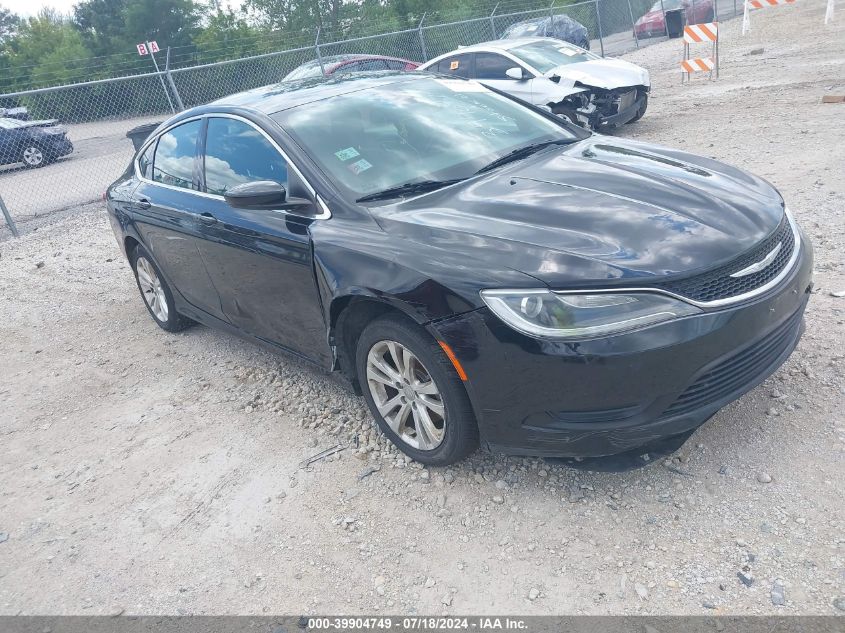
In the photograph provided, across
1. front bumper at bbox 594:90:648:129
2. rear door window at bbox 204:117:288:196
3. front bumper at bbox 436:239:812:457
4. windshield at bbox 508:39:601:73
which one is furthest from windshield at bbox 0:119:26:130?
front bumper at bbox 436:239:812:457

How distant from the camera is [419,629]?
2531mm

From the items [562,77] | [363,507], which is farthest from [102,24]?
[363,507]

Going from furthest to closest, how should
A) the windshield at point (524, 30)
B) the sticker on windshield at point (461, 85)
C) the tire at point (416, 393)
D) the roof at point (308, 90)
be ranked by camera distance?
the windshield at point (524, 30) < the sticker on windshield at point (461, 85) < the roof at point (308, 90) < the tire at point (416, 393)

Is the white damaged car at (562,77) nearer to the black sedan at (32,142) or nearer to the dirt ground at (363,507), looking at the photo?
the dirt ground at (363,507)

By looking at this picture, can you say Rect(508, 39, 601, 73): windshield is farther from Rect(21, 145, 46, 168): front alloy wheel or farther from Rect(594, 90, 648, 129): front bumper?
Rect(21, 145, 46, 168): front alloy wheel

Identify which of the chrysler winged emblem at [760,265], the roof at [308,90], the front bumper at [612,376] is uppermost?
the roof at [308,90]

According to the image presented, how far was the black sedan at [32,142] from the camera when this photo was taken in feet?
51.4

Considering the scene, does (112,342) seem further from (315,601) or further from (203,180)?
(315,601)

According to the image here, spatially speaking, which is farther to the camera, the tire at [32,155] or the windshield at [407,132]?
the tire at [32,155]

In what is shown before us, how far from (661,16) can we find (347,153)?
81.1ft

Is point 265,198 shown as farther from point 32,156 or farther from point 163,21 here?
point 163,21

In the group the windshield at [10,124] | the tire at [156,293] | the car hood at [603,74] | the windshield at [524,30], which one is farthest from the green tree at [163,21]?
the tire at [156,293]

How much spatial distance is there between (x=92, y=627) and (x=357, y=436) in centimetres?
148

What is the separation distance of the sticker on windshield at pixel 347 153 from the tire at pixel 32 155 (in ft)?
50.0
